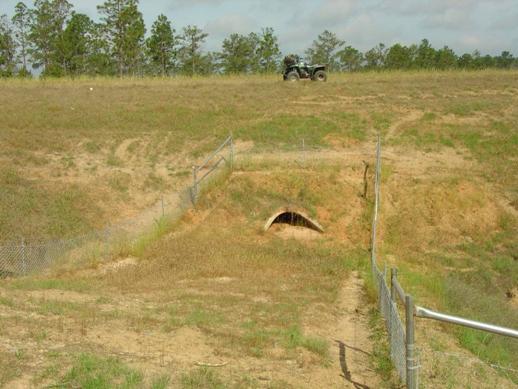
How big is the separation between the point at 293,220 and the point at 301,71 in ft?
66.9

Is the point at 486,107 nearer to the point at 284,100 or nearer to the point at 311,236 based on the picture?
the point at 284,100

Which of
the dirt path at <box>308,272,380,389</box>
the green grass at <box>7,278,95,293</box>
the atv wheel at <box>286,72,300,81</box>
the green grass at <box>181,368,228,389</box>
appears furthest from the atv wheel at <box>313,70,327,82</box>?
the green grass at <box>181,368,228,389</box>

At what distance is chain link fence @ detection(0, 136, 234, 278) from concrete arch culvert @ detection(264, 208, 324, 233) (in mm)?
2547

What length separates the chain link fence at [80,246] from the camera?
571 inches

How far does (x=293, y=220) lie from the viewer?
19.6 m

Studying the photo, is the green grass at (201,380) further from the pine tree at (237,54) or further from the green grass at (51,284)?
the pine tree at (237,54)

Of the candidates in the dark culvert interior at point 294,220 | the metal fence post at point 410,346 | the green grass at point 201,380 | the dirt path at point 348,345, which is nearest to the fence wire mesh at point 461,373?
the dirt path at point 348,345

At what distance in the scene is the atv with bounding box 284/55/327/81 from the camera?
37.9 meters

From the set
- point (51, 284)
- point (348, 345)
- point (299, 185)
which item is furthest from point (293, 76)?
point (348, 345)

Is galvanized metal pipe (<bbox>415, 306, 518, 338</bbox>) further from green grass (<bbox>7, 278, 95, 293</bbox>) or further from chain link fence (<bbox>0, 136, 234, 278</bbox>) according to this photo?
chain link fence (<bbox>0, 136, 234, 278</bbox>)

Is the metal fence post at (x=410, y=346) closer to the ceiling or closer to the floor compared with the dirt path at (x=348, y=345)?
closer to the ceiling

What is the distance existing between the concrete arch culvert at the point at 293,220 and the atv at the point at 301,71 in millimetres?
19705

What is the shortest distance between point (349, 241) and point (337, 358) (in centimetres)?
953

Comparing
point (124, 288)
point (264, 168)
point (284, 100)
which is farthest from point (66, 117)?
point (124, 288)
